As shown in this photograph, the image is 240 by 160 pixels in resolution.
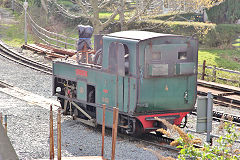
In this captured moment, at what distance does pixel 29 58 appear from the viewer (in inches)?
995

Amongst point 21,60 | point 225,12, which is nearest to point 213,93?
point 21,60

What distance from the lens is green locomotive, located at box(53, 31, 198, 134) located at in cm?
1154

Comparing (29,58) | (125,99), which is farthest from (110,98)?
(29,58)

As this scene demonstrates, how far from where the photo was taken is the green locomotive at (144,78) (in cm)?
1154

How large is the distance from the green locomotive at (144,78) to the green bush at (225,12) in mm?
22193

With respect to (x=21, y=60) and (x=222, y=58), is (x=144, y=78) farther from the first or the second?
(x=222, y=58)

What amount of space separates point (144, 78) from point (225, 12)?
23.8 metres

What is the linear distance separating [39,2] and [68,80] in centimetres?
2644

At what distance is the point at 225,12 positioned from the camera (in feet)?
111

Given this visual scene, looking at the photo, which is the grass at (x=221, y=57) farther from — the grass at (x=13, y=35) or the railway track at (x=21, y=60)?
the grass at (x=13, y=35)

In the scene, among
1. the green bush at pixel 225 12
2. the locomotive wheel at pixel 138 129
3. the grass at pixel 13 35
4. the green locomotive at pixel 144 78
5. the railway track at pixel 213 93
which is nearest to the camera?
the green locomotive at pixel 144 78

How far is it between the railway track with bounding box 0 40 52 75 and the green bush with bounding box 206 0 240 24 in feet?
49.3

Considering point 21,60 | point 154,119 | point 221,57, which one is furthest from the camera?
point 221,57

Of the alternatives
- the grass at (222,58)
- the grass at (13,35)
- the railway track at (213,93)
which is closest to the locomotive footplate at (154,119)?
the railway track at (213,93)
